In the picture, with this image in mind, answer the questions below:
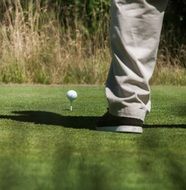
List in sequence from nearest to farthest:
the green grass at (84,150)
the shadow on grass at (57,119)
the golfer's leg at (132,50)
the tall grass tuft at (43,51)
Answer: the green grass at (84,150) → the golfer's leg at (132,50) → the shadow on grass at (57,119) → the tall grass tuft at (43,51)

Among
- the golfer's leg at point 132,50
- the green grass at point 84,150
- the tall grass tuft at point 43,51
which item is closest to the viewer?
the green grass at point 84,150

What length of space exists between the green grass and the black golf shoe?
53mm

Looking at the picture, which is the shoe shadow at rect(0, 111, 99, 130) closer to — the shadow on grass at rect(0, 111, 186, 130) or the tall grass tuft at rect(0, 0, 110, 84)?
the shadow on grass at rect(0, 111, 186, 130)

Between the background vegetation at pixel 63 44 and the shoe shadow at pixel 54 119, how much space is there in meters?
3.06

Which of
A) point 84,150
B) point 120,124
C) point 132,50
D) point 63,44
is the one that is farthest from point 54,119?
point 63,44

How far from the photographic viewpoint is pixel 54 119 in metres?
3.56

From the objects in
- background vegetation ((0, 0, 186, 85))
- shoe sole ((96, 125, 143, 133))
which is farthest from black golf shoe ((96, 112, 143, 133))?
background vegetation ((0, 0, 186, 85))

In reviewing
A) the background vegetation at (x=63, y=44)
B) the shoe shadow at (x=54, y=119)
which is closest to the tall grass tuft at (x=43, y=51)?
the background vegetation at (x=63, y=44)

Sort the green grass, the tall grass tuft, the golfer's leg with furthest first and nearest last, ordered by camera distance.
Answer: the tall grass tuft → the golfer's leg → the green grass

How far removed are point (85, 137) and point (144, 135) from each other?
0.27m

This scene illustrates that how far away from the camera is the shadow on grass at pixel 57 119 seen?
3324 mm

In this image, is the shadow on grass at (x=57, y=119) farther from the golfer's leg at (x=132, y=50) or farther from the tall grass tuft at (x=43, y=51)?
the tall grass tuft at (x=43, y=51)

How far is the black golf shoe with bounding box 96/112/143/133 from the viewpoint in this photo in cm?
310

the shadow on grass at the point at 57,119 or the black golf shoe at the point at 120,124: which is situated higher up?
the black golf shoe at the point at 120,124
